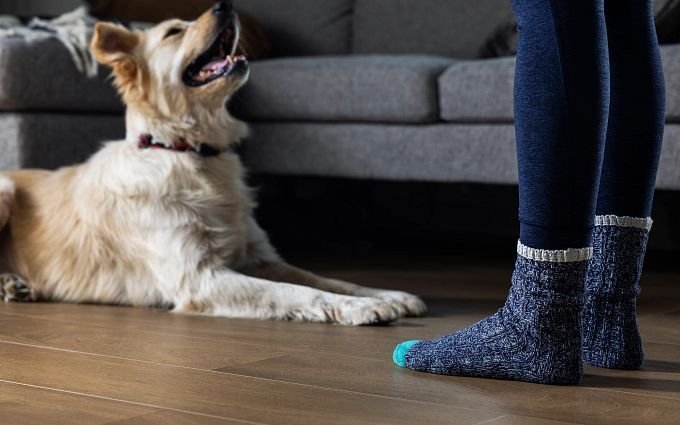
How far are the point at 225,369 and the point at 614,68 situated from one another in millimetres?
795

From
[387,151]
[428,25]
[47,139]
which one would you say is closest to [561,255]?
[387,151]

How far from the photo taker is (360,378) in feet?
5.20

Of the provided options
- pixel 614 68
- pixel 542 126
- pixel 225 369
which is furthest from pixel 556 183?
pixel 225 369

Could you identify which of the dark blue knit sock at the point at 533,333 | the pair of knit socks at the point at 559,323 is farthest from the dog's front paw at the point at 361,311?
the dark blue knit sock at the point at 533,333

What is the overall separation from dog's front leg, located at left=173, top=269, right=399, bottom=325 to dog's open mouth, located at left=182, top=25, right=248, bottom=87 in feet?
1.83

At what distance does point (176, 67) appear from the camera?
2672mm

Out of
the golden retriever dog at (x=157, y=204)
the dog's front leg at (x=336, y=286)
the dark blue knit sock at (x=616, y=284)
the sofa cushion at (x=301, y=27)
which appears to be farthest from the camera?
the sofa cushion at (x=301, y=27)

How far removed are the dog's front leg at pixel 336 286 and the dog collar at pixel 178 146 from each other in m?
0.33

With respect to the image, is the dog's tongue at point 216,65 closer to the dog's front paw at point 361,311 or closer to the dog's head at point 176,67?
the dog's head at point 176,67

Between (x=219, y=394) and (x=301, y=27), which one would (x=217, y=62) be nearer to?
(x=219, y=394)

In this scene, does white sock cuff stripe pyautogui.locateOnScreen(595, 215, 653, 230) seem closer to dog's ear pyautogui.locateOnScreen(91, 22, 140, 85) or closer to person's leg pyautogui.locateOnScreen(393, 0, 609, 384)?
person's leg pyautogui.locateOnScreen(393, 0, 609, 384)

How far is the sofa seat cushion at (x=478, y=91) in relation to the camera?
3.04 m

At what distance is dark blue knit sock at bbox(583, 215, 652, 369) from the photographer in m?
1.60

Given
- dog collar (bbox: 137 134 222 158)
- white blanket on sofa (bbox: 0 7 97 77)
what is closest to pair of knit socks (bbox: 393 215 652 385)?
dog collar (bbox: 137 134 222 158)
